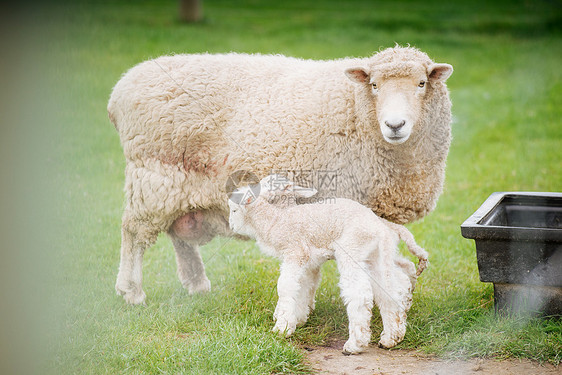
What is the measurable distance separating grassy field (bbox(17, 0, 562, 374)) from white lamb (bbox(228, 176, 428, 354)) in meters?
0.22

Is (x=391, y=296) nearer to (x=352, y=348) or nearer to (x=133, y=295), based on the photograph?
(x=352, y=348)

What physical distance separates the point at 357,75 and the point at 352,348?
1.54 meters

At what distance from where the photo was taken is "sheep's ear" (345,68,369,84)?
11.5 ft

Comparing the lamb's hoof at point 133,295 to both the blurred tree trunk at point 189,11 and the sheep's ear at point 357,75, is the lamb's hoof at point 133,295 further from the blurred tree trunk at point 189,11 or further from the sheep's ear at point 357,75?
the blurred tree trunk at point 189,11

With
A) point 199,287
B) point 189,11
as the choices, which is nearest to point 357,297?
point 199,287

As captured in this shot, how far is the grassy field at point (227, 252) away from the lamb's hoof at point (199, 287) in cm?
5

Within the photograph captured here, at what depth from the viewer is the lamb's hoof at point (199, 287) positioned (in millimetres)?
4336

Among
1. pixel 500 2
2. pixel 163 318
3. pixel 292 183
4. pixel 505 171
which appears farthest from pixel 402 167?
pixel 500 2

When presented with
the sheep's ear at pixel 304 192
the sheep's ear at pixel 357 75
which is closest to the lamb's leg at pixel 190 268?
the sheep's ear at pixel 304 192

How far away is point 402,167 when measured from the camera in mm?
3613

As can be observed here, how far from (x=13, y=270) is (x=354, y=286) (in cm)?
242

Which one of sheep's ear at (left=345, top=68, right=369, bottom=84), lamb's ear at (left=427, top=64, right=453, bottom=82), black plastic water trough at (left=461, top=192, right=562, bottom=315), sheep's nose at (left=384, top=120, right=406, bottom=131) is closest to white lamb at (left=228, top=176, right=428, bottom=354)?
black plastic water trough at (left=461, top=192, right=562, bottom=315)

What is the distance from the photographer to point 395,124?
3199 millimetres

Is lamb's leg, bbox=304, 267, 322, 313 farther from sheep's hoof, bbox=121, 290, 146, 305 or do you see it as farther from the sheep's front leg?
sheep's hoof, bbox=121, 290, 146, 305
